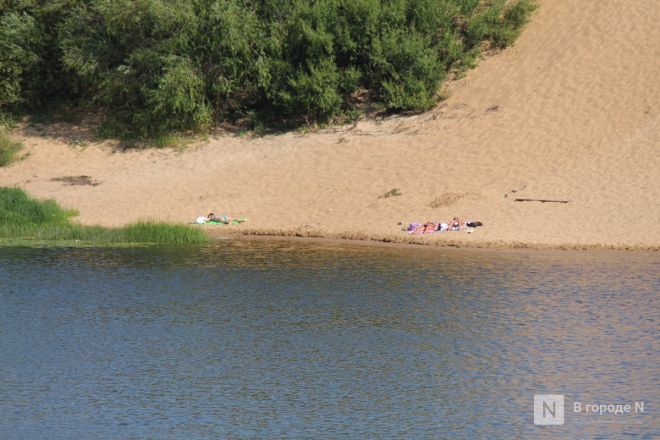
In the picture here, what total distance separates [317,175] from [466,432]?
15.6 metres

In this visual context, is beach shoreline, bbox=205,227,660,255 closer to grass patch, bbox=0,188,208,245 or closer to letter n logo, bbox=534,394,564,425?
grass patch, bbox=0,188,208,245

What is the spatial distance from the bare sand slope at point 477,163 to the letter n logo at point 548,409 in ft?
30.4

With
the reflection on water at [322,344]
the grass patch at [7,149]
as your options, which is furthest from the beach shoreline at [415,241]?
the grass patch at [7,149]

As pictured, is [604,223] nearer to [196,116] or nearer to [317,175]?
[317,175]

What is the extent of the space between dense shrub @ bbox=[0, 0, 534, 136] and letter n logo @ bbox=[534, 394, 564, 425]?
58.6 feet

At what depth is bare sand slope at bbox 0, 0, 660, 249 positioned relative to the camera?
2059 cm

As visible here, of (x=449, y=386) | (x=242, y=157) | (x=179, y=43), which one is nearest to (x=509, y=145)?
(x=242, y=157)

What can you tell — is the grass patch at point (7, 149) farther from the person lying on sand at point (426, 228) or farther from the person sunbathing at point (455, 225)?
the person sunbathing at point (455, 225)

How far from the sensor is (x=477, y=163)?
77.2 ft

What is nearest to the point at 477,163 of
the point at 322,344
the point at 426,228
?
the point at 426,228

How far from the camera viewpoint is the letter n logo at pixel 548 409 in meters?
9.36

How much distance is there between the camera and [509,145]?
79.4 ft

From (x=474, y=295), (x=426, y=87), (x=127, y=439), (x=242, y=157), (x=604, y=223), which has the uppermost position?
(x=426, y=87)

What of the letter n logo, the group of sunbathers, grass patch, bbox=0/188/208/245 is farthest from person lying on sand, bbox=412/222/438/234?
the letter n logo
